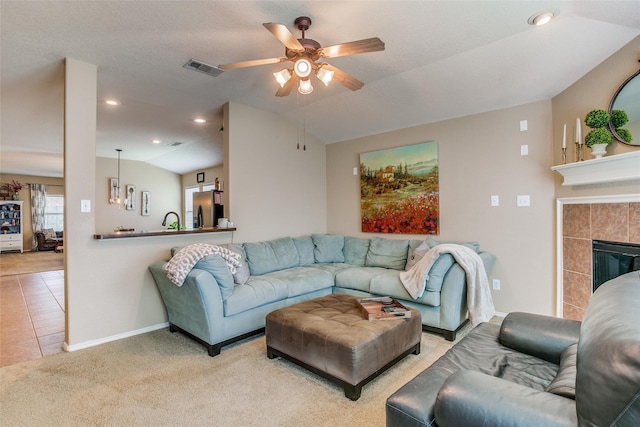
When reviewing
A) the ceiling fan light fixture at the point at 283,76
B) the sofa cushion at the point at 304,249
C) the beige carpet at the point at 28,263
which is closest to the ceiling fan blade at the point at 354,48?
the ceiling fan light fixture at the point at 283,76

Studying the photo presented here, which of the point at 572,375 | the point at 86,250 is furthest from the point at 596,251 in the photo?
the point at 86,250

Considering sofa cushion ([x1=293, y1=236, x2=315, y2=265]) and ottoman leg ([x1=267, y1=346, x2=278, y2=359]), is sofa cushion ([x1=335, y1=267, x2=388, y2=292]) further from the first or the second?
ottoman leg ([x1=267, y1=346, x2=278, y2=359])

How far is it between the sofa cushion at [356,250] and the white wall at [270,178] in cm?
78

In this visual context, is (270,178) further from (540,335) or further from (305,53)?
(540,335)

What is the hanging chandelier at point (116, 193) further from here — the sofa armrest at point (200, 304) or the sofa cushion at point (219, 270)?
the sofa cushion at point (219, 270)

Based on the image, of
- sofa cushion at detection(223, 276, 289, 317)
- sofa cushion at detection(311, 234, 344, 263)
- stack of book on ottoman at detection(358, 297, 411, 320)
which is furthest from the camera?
sofa cushion at detection(311, 234, 344, 263)

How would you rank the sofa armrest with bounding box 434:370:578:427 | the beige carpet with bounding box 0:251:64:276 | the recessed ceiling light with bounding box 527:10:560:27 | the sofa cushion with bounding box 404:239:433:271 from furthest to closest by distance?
the beige carpet with bounding box 0:251:64:276, the sofa cushion with bounding box 404:239:433:271, the recessed ceiling light with bounding box 527:10:560:27, the sofa armrest with bounding box 434:370:578:427

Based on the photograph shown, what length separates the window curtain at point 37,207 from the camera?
9789 millimetres

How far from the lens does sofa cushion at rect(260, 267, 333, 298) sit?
327 cm

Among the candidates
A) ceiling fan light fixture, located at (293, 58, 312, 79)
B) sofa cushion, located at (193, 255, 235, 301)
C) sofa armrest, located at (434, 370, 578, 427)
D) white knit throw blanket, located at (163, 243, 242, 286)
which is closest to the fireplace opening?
sofa armrest, located at (434, 370, 578, 427)

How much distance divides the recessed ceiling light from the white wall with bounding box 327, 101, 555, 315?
1.14 m

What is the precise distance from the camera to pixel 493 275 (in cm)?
353

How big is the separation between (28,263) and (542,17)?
33.8ft

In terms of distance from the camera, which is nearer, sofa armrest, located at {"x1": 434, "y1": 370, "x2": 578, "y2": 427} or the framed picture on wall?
sofa armrest, located at {"x1": 434, "y1": 370, "x2": 578, "y2": 427}
